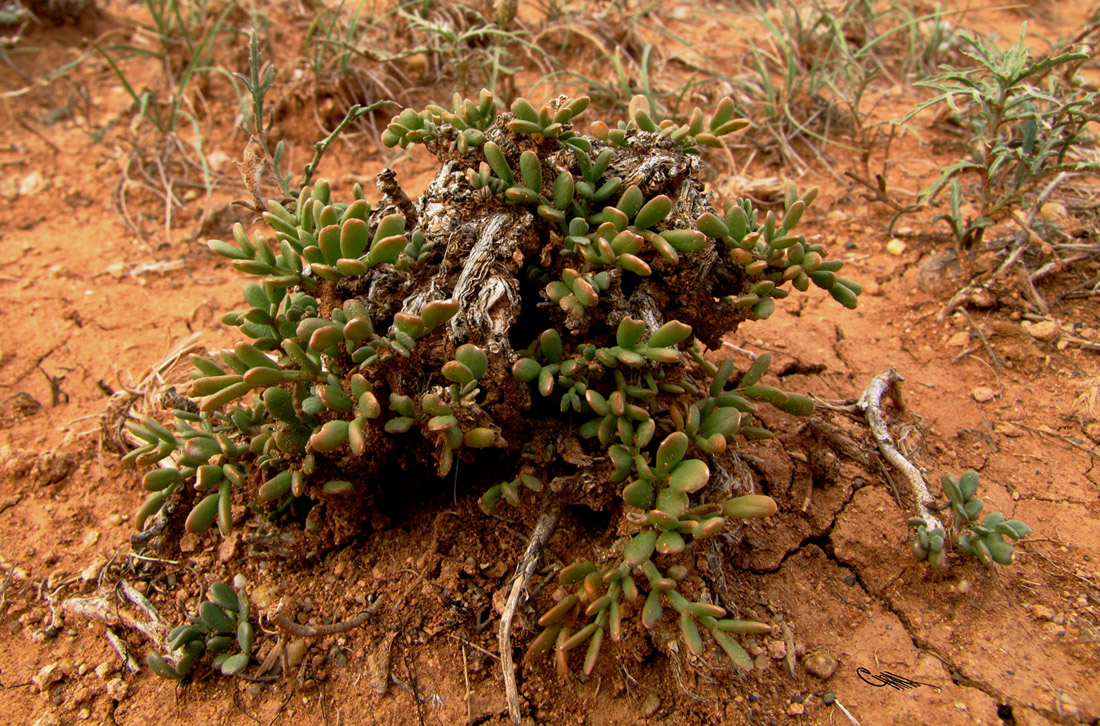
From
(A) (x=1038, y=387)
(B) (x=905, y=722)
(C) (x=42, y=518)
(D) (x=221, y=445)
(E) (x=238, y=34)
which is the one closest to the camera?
(B) (x=905, y=722)

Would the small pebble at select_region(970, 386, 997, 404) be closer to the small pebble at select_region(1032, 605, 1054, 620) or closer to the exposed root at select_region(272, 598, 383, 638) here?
the small pebble at select_region(1032, 605, 1054, 620)

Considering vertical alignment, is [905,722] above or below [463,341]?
below

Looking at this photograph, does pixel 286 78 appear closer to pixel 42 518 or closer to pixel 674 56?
pixel 674 56

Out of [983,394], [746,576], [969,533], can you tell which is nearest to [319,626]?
[746,576]

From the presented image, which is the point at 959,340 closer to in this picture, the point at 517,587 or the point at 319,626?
the point at 517,587

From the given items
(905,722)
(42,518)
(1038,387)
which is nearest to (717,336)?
(905,722)

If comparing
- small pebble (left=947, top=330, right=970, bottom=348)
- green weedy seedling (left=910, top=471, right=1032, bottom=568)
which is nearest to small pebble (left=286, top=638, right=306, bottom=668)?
green weedy seedling (left=910, top=471, right=1032, bottom=568)
